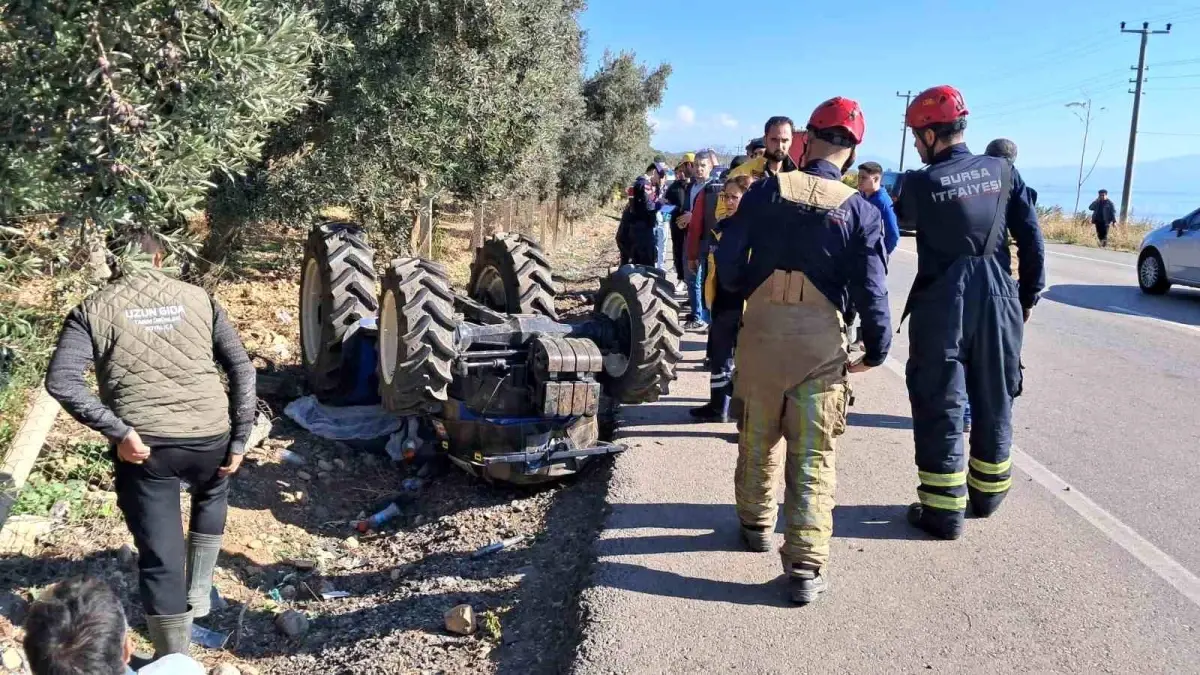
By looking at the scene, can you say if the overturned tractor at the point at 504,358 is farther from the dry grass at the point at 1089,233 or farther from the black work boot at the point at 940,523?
the dry grass at the point at 1089,233

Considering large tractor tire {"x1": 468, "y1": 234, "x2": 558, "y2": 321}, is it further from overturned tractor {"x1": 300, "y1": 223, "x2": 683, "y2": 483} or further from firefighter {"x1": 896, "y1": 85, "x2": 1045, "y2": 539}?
firefighter {"x1": 896, "y1": 85, "x2": 1045, "y2": 539}

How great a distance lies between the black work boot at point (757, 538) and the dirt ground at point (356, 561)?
859mm

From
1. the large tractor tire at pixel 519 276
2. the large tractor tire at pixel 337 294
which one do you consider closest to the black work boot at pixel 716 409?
the large tractor tire at pixel 519 276

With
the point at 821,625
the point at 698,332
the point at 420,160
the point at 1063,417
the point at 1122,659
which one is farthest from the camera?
the point at 698,332

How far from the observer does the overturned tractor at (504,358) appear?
5336 mm

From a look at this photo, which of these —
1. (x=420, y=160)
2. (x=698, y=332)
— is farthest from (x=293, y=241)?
(x=698, y=332)

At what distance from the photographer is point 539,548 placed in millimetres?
5031

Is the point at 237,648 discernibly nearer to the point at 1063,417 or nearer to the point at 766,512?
the point at 766,512

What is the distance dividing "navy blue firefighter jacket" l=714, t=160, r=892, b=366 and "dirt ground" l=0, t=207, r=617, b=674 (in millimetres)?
1841

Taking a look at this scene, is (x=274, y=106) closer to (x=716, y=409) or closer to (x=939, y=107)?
(x=939, y=107)

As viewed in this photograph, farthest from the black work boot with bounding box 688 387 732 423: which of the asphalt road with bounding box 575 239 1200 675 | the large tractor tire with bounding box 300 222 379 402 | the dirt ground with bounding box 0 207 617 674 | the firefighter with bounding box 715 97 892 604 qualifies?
the large tractor tire with bounding box 300 222 379 402

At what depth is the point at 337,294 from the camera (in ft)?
21.9

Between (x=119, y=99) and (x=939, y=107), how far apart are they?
153 inches

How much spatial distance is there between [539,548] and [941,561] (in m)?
2.17
